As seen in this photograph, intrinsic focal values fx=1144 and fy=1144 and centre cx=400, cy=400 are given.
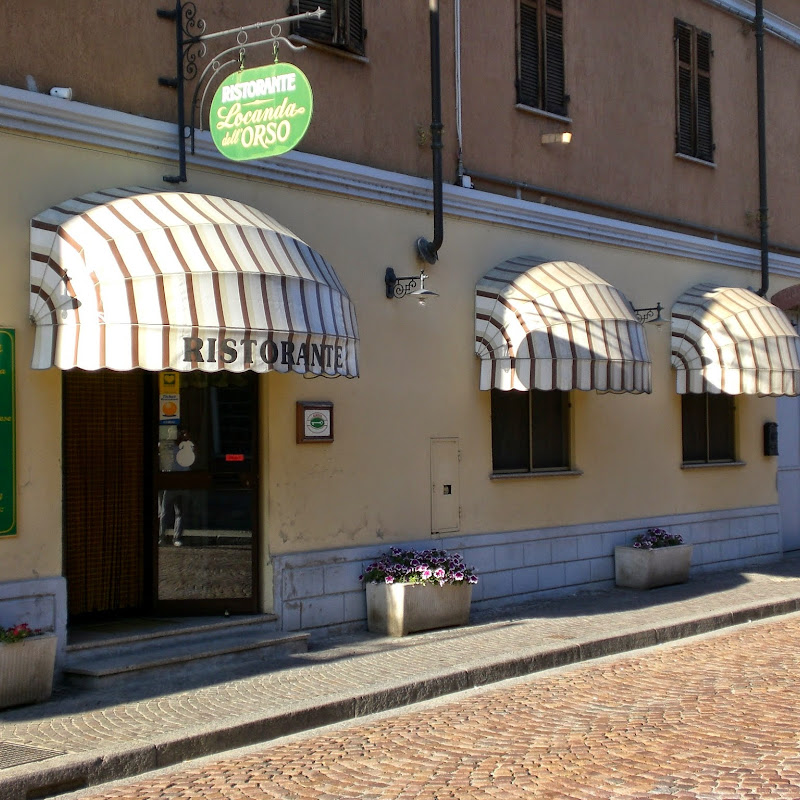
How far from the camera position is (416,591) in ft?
35.5

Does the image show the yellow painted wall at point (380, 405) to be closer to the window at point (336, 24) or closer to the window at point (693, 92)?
the window at point (336, 24)

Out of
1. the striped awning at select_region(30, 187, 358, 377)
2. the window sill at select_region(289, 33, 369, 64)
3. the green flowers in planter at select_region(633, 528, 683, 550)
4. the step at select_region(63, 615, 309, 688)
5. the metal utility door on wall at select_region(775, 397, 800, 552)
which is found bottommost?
the step at select_region(63, 615, 309, 688)

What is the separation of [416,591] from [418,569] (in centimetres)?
22

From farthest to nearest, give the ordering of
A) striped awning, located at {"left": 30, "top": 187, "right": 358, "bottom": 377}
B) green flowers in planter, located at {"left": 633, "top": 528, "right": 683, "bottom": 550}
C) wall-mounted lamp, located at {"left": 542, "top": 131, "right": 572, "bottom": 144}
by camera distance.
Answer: green flowers in planter, located at {"left": 633, "top": 528, "right": 683, "bottom": 550}, wall-mounted lamp, located at {"left": 542, "top": 131, "right": 572, "bottom": 144}, striped awning, located at {"left": 30, "top": 187, "right": 358, "bottom": 377}

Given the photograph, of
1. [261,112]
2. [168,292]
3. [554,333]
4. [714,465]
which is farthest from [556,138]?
[168,292]

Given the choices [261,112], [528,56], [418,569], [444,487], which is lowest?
[418,569]

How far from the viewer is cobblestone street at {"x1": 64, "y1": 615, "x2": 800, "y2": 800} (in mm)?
6453

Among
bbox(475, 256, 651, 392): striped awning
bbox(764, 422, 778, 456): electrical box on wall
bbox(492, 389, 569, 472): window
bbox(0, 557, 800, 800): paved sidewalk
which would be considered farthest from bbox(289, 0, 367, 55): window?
bbox(764, 422, 778, 456): electrical box on wall

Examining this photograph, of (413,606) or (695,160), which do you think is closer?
(413,606)

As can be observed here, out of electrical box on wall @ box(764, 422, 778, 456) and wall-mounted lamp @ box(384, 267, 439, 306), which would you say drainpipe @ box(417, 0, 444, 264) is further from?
electrical box on wall @ box(764, 422, 778, 456)

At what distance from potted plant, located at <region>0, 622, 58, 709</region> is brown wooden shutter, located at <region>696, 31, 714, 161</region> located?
11.5m

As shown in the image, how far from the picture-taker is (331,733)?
783 centimetres

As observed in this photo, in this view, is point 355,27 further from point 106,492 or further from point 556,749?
point 556,749

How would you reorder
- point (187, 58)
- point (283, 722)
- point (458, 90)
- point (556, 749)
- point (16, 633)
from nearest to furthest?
point (556, 749) < point (283, 722) < point (16, 633) < point (187, 58) < point (458, 90)
